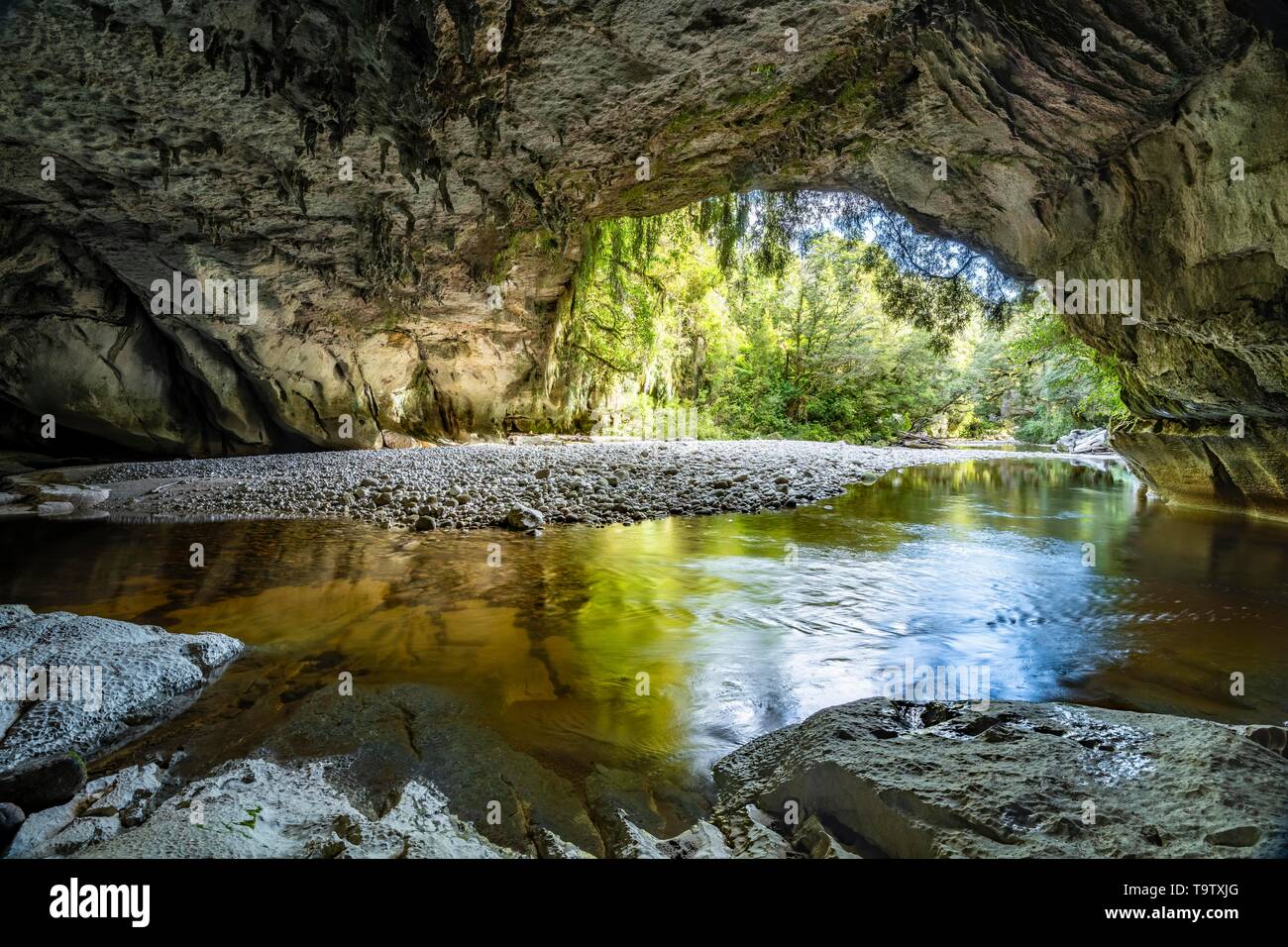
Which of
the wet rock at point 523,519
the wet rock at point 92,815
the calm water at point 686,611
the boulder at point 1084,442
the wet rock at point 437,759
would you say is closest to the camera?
the wet rock at point 92,815

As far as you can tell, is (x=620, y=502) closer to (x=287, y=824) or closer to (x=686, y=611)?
(x=686, y=611)

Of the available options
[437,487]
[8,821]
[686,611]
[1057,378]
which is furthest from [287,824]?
[1057,378]

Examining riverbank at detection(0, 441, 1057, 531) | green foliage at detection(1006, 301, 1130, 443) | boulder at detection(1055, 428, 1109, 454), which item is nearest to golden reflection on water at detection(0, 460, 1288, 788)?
riverbank at detection(0, 441, 1057, 531)

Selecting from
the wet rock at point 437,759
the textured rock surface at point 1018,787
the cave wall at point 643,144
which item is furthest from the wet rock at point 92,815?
the cave wall at point 643,144

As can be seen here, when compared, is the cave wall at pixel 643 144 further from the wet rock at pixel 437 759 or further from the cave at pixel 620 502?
the wet rock at pixel 437 759

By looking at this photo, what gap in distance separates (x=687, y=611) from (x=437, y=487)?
20.2 ft

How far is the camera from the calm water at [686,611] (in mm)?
3162

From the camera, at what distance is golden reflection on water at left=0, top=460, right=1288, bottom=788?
318 cm

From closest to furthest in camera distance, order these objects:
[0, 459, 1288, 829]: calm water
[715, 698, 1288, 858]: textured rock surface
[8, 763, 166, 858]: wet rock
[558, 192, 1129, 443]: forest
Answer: [715, 698, 1288, 858]: textured rock surface, [8, 763, 166, 858]: wet rock, [0, 459, 1288, 829]: calm water, [558, 192, 1129, 443]: forest

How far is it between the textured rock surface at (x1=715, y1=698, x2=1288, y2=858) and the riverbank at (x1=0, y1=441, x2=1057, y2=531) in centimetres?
567

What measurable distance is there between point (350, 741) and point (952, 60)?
762 cm

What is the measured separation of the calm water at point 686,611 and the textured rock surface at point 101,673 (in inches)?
9.3

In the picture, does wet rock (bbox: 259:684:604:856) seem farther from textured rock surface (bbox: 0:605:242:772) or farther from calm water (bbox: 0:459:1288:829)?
textured rock surface (bbox: 0:605:242:772)
